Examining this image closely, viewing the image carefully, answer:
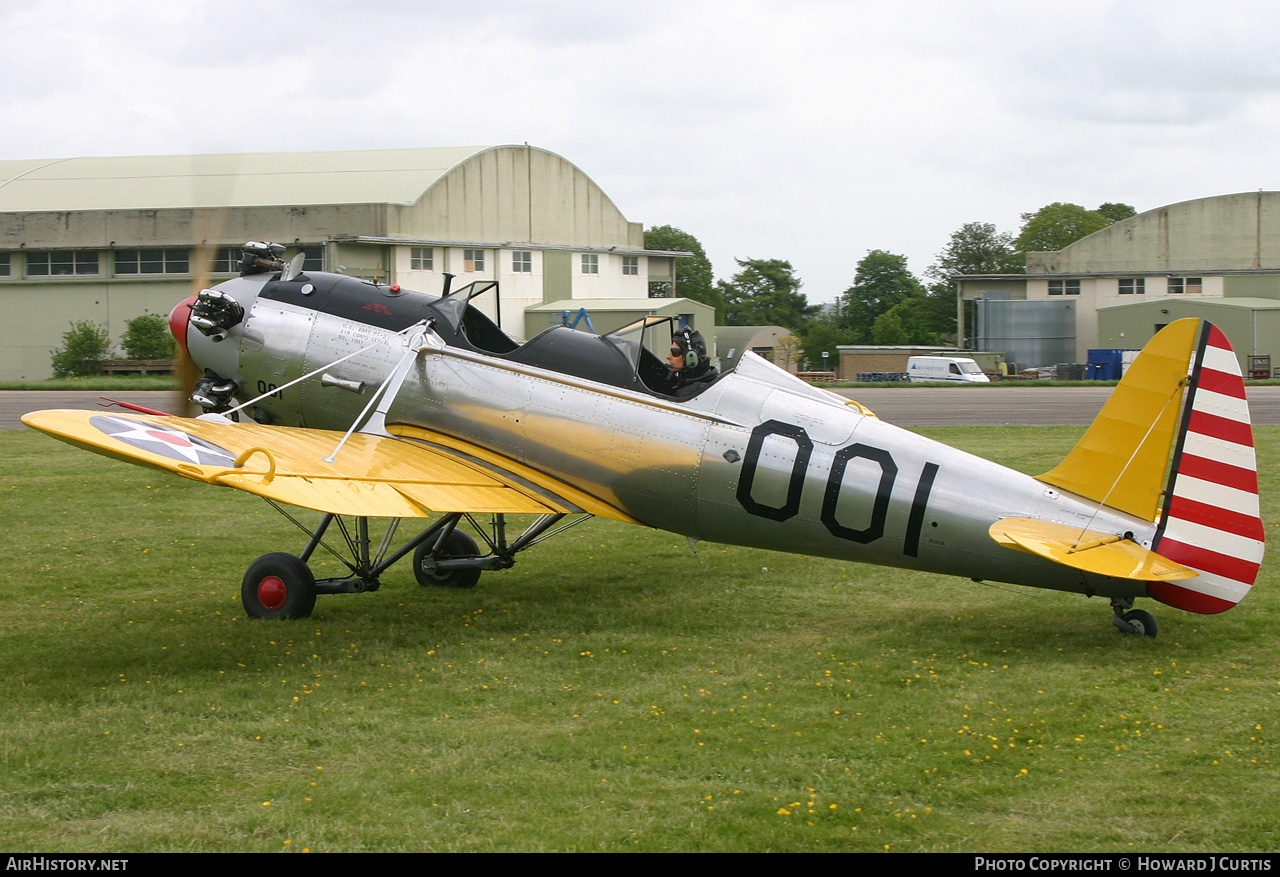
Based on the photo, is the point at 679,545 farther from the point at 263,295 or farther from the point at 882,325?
the point at 882,325

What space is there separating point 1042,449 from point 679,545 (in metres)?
9.24

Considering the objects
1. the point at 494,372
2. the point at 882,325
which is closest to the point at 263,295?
the point at 494,372

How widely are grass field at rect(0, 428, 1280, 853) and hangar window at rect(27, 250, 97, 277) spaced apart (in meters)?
36.8

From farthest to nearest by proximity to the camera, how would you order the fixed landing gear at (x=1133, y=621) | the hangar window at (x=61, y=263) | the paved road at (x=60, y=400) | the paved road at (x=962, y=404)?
the hangar window at (x=61, y=263) < the paved road at (x=60, y=400) < the paved road at (x=962, y=404) < the fixed landing gear at (x=1133, y=621)

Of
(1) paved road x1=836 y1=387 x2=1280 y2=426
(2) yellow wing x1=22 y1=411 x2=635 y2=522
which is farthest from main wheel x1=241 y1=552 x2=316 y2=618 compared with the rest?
(1) paved road x1=836 y1=387 x2=1280 y2=426

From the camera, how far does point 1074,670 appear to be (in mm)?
6797

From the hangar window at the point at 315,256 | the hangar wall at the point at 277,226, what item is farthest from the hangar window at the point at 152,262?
the hangar window at the point at 315,256

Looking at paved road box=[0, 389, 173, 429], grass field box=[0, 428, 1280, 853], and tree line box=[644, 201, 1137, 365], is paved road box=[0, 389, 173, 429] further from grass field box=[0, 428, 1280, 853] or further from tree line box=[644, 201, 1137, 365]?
tree line box=[644, 201, 1137, 365]

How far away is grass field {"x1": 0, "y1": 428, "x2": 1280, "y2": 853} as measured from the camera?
4.72 metres

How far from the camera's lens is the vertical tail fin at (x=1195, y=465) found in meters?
6.74

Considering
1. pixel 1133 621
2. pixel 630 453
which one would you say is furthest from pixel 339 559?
pixel 1133 621

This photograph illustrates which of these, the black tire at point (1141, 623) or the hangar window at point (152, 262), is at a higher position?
the hangar window at point (152, 262)

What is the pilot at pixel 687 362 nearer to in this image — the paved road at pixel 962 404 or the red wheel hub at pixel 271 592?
the red wheel hub at pixel 271 592

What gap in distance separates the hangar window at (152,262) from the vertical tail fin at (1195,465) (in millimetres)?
39868
